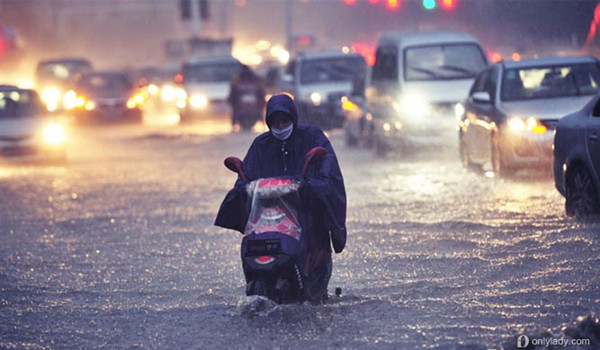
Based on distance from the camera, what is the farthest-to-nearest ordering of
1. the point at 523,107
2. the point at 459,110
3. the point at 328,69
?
1. the point at 328,69
2. the point at 459,110
3. the point at 523,107

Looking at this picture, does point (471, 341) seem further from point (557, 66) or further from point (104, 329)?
point (557, 66)

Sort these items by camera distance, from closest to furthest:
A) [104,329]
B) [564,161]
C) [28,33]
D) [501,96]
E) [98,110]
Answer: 1. [104,329]
2. [564,161]
3. [501,96]
4. [98,110]
5. [28,33]

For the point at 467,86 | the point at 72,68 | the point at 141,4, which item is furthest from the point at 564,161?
the point at 141,4

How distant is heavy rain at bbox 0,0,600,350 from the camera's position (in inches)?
334

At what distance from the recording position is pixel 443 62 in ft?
71.8

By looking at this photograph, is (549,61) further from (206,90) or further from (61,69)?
(61,69)

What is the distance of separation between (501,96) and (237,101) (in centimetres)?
1544

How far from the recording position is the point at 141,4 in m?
108

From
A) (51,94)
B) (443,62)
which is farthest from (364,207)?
(51,94)

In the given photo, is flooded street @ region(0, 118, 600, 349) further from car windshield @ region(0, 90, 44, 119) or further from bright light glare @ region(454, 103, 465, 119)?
car windshield @ region(0, 90, 44, 119)

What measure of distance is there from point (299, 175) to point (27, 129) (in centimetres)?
1630

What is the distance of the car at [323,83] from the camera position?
29.9 meters

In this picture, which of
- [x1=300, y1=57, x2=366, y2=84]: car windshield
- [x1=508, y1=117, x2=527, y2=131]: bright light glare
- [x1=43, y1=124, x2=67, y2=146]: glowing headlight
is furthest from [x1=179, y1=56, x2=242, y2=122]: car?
[x1=508, y1=117, x2=527, y2=131]: bright light glare

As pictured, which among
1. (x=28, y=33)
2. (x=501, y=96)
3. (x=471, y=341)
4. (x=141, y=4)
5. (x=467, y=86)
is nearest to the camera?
(x=471, y=341)
